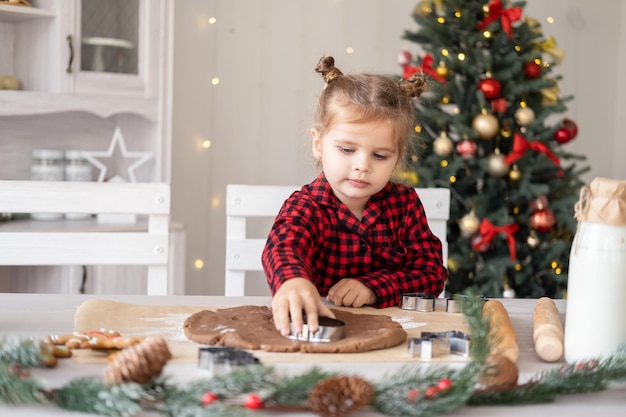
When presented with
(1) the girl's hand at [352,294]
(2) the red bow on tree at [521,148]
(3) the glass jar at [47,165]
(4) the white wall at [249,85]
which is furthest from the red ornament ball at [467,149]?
(1) the girl's hand at [352,294]

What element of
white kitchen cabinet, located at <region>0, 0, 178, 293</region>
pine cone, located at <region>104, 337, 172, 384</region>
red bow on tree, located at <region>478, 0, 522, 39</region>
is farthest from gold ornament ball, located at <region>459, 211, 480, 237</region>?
pine cone, located at <region>104, 337, 172, 384</region>

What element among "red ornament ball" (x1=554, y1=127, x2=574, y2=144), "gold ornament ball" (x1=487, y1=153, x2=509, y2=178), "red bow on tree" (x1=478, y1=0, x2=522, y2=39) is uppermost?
"red bow on tree" (x1=478, y1=0, x2=522, y2=39)

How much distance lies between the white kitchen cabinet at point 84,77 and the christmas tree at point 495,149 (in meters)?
0.83

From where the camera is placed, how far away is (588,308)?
0.90m

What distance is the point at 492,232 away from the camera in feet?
9.15

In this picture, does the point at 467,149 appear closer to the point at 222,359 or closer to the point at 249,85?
the point at 249,85

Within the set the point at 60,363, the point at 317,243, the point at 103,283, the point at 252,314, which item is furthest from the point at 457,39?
the point at 60,363

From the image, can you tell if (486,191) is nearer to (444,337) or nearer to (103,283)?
(103,283)

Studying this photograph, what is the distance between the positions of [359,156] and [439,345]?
50cm

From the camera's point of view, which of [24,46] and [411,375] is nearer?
[411,375]

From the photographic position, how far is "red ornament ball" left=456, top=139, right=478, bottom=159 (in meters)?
2.78

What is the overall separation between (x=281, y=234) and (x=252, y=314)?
302mm

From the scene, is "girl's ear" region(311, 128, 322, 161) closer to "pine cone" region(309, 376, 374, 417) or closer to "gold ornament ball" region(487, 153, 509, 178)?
"pine cone" region(309, 376, 374, 417)

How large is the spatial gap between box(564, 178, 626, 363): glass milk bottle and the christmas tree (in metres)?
1.90
